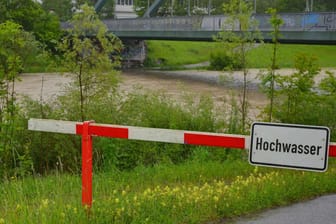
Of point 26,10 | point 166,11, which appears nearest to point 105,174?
point 26,10

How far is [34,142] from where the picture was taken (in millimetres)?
9633

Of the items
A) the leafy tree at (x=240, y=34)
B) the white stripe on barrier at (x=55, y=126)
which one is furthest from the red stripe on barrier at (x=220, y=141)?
the leafy tree at (x=240, y=34)

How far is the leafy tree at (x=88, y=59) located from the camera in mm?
→ 11102

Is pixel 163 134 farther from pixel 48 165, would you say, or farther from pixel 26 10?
pixel 26 10

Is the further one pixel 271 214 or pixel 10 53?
pixel 10 53

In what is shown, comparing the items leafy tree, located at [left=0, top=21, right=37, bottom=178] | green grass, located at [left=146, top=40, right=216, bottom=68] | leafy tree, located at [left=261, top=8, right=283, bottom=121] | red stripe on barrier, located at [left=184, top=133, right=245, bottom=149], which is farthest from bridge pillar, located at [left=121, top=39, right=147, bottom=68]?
red stripe on barrier, located at [left=184, top=133, right=245, bottom=149]

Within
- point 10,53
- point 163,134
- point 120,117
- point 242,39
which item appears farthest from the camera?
point 242,39

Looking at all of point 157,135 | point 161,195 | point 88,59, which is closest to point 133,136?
point 157,135

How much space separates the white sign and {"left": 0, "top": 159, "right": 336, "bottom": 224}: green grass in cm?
111

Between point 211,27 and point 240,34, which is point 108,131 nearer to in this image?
point 240,34

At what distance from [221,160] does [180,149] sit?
0.95m

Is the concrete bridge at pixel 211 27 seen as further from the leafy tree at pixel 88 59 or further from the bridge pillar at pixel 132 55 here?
the bridge pillar at pixel 132 55

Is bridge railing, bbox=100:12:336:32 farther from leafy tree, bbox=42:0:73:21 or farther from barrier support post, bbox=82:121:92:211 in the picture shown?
leafy tree, bbox=42:0:73:21

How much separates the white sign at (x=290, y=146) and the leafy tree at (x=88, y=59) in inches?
252
